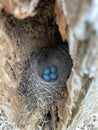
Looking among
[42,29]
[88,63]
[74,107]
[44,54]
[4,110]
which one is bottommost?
[4,110]

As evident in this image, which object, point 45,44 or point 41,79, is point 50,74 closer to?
point 41,79

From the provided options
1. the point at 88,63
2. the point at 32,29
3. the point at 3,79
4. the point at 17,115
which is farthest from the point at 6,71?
the point at 88,63

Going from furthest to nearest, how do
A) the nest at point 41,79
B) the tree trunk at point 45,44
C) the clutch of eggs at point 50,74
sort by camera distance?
the clutch of eggs at point 50,74, the nest at point 41,79, the tree trunk at point 45,44

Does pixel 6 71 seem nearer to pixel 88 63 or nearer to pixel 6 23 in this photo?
pixel 6 23

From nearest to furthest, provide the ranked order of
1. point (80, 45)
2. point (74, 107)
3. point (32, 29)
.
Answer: point (80, 45) < point (74, 107) < point (32, 29)

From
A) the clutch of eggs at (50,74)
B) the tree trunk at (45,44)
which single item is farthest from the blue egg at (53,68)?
the tree trunk at (45,44)

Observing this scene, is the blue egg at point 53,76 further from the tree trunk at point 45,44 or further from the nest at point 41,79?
the tree trunk at point 45,44
